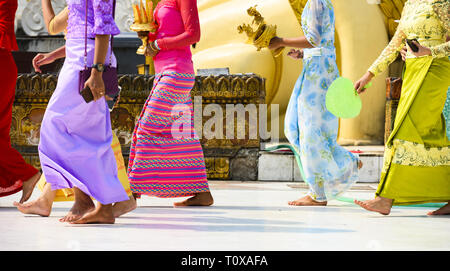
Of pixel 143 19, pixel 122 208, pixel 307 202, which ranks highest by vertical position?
pixel 143 19

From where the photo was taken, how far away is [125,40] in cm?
820

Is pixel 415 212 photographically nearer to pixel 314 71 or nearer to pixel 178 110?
pixel 314 71

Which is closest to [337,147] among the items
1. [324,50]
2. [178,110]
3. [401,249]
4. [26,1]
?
[324,50]

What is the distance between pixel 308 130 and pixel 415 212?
0.77 metres

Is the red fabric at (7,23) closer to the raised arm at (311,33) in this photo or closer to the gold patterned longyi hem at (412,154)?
the raised arm at (311,33)

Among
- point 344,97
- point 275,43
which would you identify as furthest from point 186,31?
point 344,97

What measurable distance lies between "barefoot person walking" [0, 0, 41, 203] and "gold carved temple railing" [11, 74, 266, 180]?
75.9 inches

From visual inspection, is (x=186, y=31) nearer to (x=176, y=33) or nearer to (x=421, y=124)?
(x=176, y=33)

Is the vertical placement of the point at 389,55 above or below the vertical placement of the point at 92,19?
below

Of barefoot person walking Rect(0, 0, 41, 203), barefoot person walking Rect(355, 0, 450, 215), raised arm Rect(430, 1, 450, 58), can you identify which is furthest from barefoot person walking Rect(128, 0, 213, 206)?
raised arm Rect(430, 1, 450, 58)

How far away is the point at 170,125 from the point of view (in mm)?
4512

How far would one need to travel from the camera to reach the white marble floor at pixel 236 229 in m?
3.03

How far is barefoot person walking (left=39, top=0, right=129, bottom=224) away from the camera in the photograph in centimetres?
350

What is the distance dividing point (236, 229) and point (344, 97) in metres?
1.23
